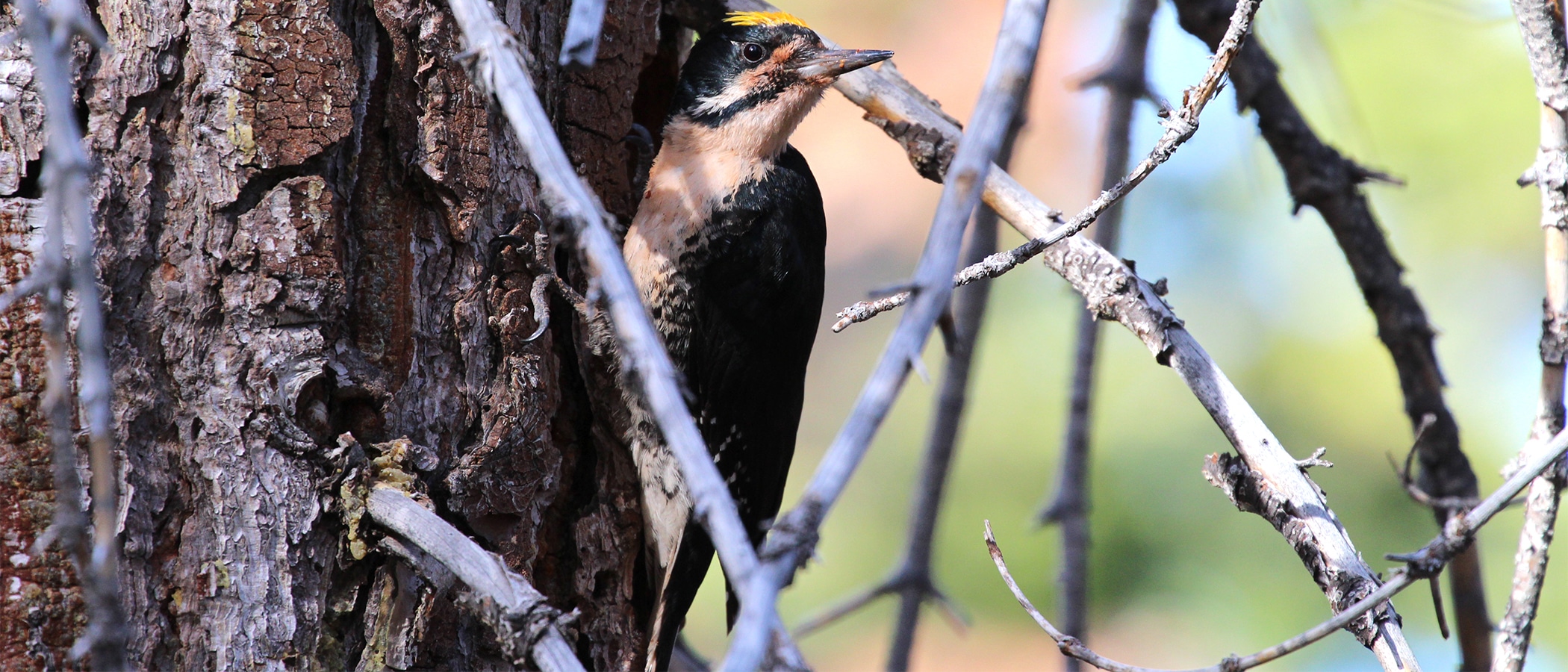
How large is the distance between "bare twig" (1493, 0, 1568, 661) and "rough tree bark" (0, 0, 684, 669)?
4.37 ft

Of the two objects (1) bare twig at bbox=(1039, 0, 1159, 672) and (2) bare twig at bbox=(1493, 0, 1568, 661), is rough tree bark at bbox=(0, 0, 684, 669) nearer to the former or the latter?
(2) bare twig at bbox=(1493, 0, 1568, 661)

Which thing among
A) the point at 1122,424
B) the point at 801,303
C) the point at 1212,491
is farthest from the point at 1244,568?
the point at 801,303

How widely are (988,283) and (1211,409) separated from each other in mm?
1214

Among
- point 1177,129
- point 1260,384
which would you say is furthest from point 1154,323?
point 1260,384

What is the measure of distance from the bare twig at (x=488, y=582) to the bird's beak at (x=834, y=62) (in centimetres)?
117

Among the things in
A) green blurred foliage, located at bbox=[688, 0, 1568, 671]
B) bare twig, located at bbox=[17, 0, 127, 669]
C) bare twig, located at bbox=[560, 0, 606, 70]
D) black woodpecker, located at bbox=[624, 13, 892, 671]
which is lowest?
bare twig, located at bbox=[17, 0, 127, 669]

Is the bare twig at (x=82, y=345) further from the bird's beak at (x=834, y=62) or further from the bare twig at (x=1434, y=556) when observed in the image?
the bird's beak at (x=834, y=62)

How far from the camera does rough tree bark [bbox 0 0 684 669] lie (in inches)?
52.4

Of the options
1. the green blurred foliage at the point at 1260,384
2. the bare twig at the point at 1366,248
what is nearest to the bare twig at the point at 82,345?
the bare twig at the point at 1366,248

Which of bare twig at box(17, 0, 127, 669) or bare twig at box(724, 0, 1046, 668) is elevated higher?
bare twig at box(724, 0, 1046, 668)

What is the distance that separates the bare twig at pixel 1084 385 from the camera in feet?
8.93

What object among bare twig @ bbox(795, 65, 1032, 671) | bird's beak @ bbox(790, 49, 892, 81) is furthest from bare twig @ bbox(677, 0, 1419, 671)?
bare twig @ bbox(795, 65, 1032, 671)

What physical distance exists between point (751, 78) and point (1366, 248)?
4.39 feet

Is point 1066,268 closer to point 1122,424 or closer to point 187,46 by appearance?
point 187,46
